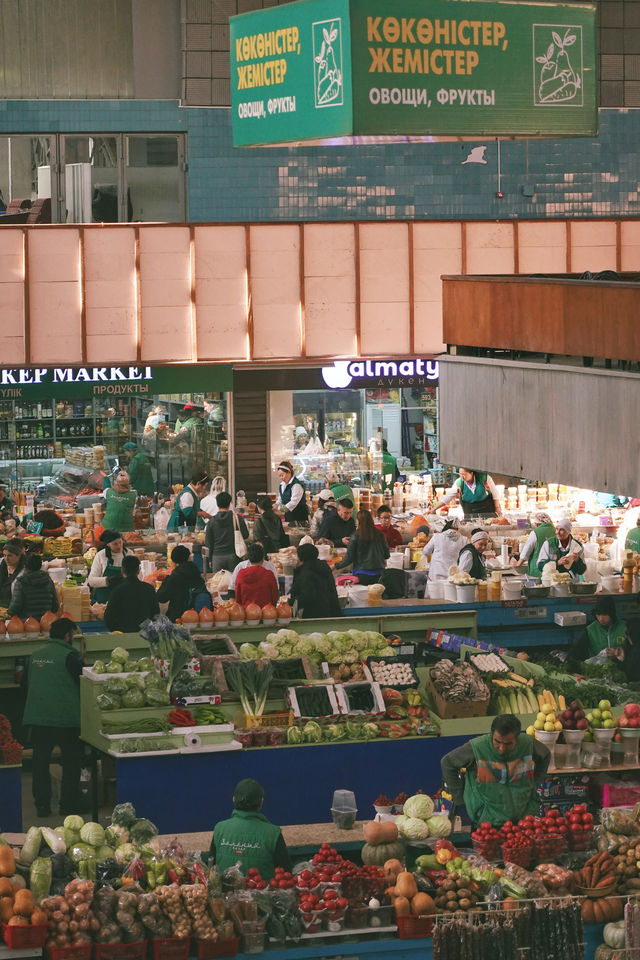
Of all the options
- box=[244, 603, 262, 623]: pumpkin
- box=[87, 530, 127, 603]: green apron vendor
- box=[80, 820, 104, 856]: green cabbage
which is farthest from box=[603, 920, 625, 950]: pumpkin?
box=[87, 530, 127, 603]: green apron vendor

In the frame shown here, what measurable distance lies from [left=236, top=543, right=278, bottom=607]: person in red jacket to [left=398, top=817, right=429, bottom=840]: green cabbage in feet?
17.0

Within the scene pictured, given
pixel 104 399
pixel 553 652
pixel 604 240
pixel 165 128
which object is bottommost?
pixel 553 652

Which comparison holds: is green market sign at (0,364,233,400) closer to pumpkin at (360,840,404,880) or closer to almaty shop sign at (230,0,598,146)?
almaty shop sign at (230,0,598,146)

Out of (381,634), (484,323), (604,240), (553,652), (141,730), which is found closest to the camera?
(141,730)

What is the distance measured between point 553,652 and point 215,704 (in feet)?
14.6

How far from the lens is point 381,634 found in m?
13.0

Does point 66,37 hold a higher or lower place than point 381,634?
higher

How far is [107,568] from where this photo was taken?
1475 cm

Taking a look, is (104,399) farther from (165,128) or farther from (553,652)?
(553,652)

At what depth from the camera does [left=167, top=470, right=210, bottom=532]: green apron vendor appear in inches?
705

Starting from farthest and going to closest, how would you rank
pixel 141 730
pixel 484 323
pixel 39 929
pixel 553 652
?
pixel 553 652, pixel 484 323, pixel 141 730, pixel 39 929

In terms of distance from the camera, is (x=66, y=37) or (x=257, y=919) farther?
(x=66, y=37)

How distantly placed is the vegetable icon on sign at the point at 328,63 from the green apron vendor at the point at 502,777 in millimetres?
4060

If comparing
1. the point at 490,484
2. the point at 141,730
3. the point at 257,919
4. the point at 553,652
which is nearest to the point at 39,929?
the point at 257,919
